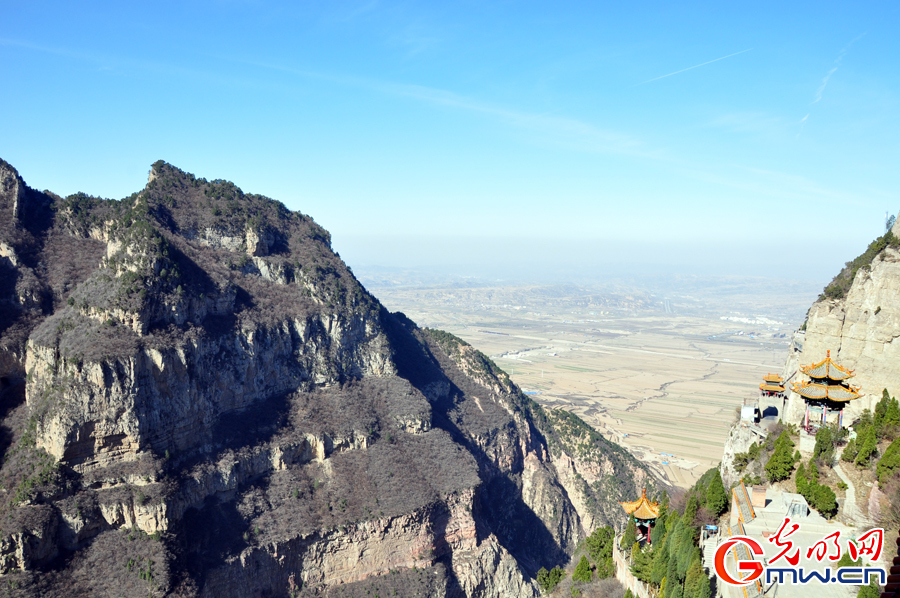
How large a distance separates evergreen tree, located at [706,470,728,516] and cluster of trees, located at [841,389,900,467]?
736 cm

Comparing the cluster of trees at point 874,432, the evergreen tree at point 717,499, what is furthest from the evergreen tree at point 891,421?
the evergreen tree at point 717,499

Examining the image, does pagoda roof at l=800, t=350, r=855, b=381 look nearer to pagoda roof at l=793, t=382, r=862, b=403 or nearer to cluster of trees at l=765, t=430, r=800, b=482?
pagoda roof at l=793, t=382, r=862, b=403

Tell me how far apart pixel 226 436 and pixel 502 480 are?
38.2m

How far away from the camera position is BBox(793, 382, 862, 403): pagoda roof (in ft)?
135

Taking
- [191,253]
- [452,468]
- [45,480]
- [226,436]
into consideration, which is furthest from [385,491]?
[191,253]

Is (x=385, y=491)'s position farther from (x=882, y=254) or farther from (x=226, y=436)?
(x=882, y=254)

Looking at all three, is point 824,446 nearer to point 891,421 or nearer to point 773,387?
point 891,421

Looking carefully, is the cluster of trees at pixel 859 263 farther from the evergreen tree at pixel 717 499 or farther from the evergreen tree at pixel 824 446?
the evergreen tree at pixel 717 499

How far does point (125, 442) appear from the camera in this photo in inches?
2058

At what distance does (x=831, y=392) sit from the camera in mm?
41562

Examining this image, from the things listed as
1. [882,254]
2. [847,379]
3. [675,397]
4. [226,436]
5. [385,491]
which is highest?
[882,254]

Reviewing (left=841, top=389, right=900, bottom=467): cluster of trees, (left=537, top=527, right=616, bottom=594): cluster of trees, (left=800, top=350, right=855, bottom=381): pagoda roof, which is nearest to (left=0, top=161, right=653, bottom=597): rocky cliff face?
(left=537, top=527, right=616, bottom=594): cluster of trees

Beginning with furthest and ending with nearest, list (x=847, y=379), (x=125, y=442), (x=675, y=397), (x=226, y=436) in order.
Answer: (x=675, y=397)
(x=226, y=436)
(x=125, y=442)
(x=847, y=379)

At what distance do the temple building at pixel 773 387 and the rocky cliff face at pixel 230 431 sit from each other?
3156cm
